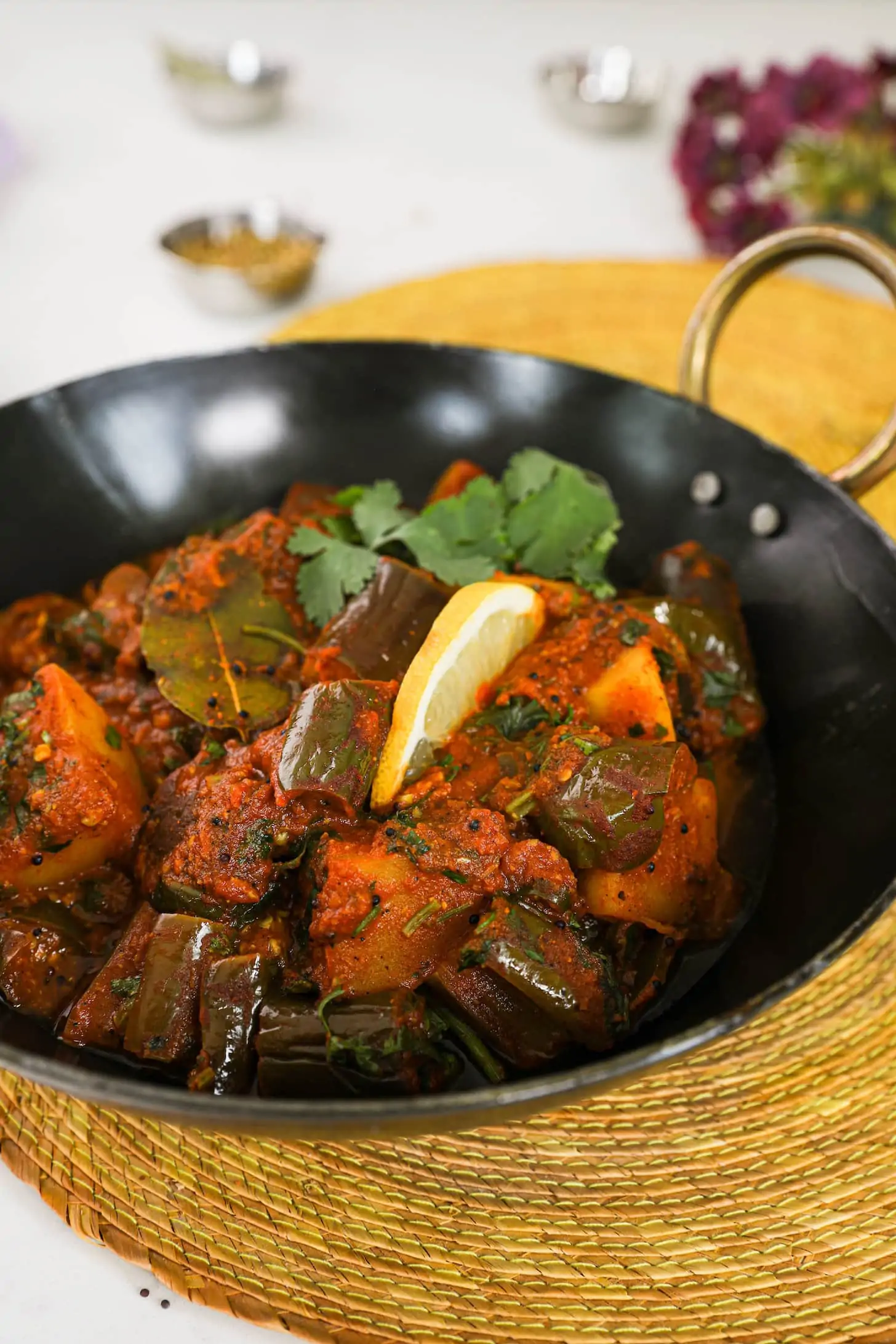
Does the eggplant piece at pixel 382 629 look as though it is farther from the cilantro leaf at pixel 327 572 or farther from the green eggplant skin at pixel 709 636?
the green eggplant skin at pixel 709 636

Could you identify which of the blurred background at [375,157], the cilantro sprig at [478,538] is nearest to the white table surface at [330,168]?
the blurred background at [375,157]

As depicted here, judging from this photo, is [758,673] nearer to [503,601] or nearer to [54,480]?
[503,601]

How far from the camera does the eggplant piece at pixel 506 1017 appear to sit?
6.82ft

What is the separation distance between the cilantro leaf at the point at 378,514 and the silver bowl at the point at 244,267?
1.95 metres

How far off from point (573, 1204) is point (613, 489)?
1813 millimetres

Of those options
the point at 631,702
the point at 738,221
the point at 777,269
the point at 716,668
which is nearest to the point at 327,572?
the point at 631,702

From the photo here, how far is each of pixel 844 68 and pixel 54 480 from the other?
372cm

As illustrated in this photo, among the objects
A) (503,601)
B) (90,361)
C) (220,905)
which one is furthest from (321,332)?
(220,905)

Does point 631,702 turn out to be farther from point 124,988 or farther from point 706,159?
point 706,159

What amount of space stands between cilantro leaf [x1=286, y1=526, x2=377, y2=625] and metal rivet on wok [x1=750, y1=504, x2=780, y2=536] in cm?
94

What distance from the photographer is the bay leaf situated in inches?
99.5

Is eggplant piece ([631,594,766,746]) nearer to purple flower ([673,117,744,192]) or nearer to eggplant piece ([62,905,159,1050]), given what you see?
eggplant piece ([62,905,159,1050])

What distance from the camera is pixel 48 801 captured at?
2248 millimetres

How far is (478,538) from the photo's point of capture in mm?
2854
